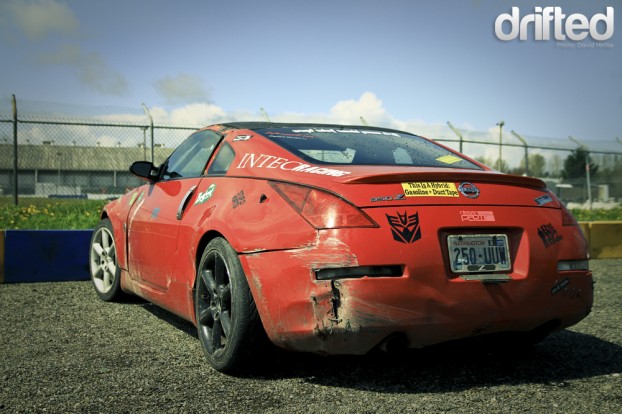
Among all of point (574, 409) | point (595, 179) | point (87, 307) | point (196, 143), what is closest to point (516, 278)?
point (574, 409)

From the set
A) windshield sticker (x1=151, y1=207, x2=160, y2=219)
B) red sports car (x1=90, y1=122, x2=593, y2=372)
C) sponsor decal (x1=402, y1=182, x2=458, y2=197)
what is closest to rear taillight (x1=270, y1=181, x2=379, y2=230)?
red sports car (x1=90, y1=122, x2=593, y2=372)

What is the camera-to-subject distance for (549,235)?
313 centimetres

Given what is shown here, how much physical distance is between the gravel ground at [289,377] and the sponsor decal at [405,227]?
698 mm

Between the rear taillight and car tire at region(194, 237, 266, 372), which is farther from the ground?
the rear taillight

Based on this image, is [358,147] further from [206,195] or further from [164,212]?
[164,212]

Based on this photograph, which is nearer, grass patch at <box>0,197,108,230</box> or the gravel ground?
the gravel ground

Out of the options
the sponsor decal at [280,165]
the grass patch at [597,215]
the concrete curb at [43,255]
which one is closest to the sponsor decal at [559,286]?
the sponsor decal at [280,165]

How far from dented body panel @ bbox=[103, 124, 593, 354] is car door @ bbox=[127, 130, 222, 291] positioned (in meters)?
0.62

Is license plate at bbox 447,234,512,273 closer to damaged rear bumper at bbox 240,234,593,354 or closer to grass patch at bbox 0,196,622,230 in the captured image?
damaged rear bumper at bbox 240,234,593,354

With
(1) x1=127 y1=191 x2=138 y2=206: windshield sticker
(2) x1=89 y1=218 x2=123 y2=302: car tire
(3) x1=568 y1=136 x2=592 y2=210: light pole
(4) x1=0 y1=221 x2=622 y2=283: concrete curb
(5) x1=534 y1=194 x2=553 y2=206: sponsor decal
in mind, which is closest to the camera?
(5) x1=534 y1=194 x2=553 y2=206: sponsor decal

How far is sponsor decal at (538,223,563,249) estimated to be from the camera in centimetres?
310

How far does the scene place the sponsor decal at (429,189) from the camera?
2973mm

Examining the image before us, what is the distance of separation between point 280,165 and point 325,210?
0.53 m

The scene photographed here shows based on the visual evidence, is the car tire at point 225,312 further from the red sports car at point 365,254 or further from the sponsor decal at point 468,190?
the sponsor decal at point 468,190
